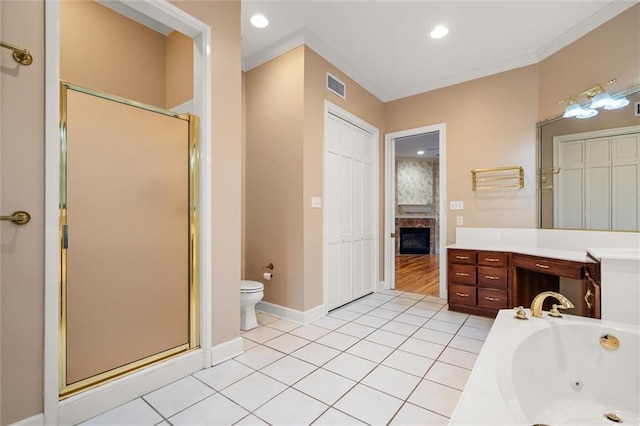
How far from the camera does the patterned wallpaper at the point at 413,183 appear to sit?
8016mm

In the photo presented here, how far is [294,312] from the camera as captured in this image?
9.45 ft

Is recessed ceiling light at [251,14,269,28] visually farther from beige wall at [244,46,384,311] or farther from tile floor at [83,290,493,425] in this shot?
tile floor at [83,290,493,425]

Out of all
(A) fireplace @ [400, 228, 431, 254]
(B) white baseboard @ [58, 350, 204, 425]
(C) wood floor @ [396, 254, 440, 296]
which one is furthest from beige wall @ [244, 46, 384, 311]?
(A) fireplace @ [400, 228, 431, 254]

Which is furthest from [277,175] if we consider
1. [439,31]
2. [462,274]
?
[462,274]

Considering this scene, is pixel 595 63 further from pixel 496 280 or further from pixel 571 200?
pixel 496 280

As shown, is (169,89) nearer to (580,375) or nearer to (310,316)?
(310,316)

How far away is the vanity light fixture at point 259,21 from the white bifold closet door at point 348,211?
43.3 inches

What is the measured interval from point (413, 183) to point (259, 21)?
6413 millimetres

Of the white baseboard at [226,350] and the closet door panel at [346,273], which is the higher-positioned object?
the closet door panel at [346,273]

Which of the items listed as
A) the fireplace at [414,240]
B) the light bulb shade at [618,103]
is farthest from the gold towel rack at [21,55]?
the fireplace at [414,240]

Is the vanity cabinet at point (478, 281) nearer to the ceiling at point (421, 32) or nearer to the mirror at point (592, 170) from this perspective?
the mirror at point (592, 170)

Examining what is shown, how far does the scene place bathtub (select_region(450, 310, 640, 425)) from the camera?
1364 millimetres

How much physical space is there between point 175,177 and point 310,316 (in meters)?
1.85

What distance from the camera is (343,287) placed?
339 centimetres
